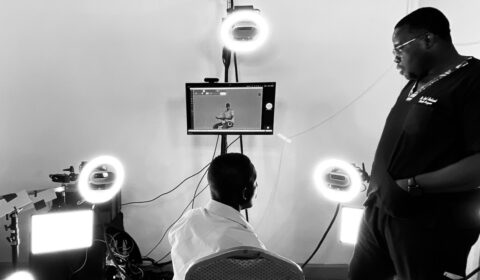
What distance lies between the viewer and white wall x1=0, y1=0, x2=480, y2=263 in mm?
2158

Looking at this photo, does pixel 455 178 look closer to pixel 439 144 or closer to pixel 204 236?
pixel 439 144

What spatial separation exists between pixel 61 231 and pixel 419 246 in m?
1.87

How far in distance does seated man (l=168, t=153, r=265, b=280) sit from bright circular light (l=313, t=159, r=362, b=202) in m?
0.74

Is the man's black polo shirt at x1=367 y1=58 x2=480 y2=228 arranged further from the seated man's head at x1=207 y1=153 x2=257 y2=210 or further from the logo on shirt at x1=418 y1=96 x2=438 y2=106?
the seated man's head at x1=207 y1=153 x2=257 y2=210

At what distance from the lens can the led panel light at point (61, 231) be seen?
182 cm

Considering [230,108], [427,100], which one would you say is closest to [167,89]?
[230,108]

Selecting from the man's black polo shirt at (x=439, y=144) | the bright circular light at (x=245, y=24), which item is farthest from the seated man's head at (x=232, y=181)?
the bright circular light at (x=245, y=24)

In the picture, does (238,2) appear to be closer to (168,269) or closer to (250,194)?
(250,194)

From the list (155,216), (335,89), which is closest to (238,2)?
(335,89)

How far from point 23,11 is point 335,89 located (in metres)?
2.19

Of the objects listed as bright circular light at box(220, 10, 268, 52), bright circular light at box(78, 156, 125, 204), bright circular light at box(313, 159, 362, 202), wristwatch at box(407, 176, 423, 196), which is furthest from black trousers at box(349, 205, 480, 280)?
bright circular light at box(78, 156, 125, 204)

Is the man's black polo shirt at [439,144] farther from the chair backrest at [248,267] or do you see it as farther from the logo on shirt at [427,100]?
the chair backrest at [248,267]

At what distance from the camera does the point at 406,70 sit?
1406 millimetres

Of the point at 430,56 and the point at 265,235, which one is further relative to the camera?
the point at 265,235
